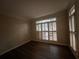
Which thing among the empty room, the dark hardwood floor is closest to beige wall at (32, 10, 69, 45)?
the empty room

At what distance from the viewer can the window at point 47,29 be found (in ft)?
17.0

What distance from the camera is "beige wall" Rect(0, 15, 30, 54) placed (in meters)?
3.91

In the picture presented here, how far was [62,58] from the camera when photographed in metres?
2.68

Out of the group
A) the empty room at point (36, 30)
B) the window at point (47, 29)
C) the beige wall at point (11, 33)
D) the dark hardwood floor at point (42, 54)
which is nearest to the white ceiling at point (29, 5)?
the empty room at point (36, 30)

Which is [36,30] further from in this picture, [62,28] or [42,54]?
[42,54]

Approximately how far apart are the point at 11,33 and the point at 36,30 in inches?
104

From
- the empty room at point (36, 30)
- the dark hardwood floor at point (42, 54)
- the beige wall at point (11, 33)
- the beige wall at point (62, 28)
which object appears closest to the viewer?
the dark hardwood floor at point (42, 54)

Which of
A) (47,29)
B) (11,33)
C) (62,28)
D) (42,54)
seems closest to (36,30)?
(47,29)

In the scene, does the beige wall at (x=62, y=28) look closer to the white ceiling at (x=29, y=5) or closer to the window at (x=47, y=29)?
the window at (x=47, y=29)

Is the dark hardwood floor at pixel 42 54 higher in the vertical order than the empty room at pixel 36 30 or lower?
lower

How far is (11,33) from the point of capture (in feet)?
14.8

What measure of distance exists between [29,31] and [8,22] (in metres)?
2.51

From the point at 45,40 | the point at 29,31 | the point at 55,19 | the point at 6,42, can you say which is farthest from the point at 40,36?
the point at 6,42

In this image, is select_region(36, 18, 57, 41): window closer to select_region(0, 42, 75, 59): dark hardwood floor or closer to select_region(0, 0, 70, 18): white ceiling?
select_region(0, 42, 75, 59): dark hardwood floor
